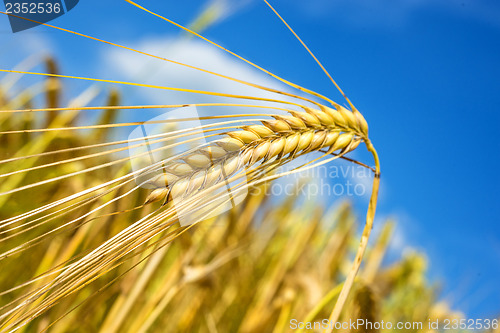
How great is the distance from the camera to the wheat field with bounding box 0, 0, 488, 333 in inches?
12.4

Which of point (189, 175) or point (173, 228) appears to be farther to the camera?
point (173, 228)

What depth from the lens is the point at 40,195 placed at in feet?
2.36

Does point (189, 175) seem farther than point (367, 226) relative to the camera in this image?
No

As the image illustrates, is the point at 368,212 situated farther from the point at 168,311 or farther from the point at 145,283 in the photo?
the point at 168,311

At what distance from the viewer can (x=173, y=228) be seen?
53 centimetres

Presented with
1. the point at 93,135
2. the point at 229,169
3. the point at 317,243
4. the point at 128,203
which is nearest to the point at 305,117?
the point at 229,169

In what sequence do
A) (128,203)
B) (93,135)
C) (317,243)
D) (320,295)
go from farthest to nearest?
(317,243), (320,295), (93,135), (128,203)

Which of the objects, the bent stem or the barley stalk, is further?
the bent stem

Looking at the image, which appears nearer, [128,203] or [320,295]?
[128,203]

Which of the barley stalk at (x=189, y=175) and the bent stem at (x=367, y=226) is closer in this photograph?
the barley stalk at (x=189, y=175)

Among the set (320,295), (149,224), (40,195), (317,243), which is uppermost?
(40,195)

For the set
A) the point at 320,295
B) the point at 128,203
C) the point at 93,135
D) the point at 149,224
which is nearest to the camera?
the point at 149,224

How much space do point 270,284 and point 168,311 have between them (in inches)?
11.7

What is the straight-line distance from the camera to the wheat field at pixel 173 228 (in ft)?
1.04
